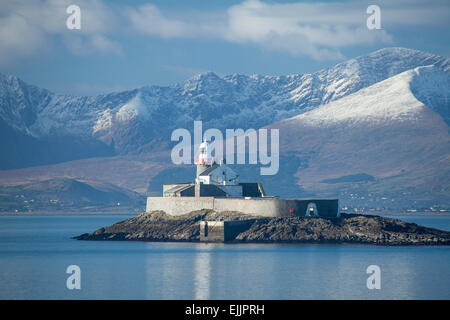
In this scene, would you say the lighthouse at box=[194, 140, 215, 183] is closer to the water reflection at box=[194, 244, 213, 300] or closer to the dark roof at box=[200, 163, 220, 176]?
the dark roof at box=[200, 163, 220, 176]

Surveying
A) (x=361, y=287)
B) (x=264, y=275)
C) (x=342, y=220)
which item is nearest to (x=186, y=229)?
(x=342, y=220)

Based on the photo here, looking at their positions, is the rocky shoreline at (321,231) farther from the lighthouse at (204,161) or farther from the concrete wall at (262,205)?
the lighthouse at (204,161)

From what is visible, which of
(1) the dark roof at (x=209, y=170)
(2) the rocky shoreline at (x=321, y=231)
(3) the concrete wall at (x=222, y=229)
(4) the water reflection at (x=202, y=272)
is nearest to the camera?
(4) the water reflection at (x=202, y=272)

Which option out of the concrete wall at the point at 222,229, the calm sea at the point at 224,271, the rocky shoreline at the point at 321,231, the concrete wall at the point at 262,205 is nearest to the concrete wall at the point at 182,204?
the concrete wall at the point at 262,205

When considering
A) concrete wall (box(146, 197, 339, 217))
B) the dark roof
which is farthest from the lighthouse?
concrete wall (box(146, 197, 339, 217))

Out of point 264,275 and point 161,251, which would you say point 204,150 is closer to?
point 161,251

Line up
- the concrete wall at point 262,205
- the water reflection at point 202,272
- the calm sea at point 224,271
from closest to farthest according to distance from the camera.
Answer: the water reflection at point 202,272 < the calm sea at point 224,271 < the concrete wall at point 262,205

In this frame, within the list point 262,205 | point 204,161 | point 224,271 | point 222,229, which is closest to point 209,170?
point 204,161
